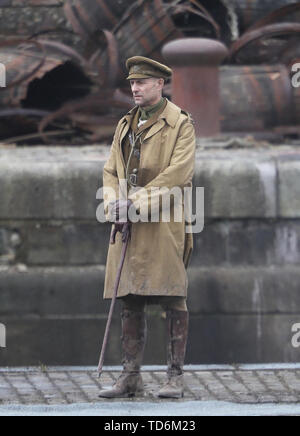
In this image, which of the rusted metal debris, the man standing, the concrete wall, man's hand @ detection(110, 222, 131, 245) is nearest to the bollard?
the rusted metal debris

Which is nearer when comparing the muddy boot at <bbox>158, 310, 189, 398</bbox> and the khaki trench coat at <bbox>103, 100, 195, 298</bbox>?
the khaki trench coat at <bbox>103, 100, 195, 298</bbox>

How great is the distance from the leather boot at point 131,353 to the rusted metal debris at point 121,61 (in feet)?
10.8

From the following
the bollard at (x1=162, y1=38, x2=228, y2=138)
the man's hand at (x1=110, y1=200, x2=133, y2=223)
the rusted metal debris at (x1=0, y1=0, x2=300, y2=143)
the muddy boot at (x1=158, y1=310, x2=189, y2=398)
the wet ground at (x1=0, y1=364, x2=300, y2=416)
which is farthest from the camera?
the rusted metal debris at (x1=0, y1=0, x2=300, y2=143)

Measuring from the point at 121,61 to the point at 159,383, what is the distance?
4.11m

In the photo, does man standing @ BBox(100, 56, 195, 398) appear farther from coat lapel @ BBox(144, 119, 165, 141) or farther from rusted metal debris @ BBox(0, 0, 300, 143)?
rusted metal debris @ BBox(0, 0, 300, 143)

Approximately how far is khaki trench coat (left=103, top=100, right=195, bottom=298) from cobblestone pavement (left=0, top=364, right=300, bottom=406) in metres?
0.59

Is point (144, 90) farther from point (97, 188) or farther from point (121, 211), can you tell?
point (97, 188)

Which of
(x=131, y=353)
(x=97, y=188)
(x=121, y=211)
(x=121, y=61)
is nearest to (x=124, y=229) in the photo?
(x=121, y=211)

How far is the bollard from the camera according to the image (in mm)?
9039

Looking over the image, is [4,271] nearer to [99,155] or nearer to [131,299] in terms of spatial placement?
[99,155]

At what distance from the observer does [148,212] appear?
6344 millimetres

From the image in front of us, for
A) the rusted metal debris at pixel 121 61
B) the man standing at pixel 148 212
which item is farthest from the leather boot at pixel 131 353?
the rusted metal debris at pixel 121 61

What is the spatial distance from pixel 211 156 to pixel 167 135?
199 centimetres
